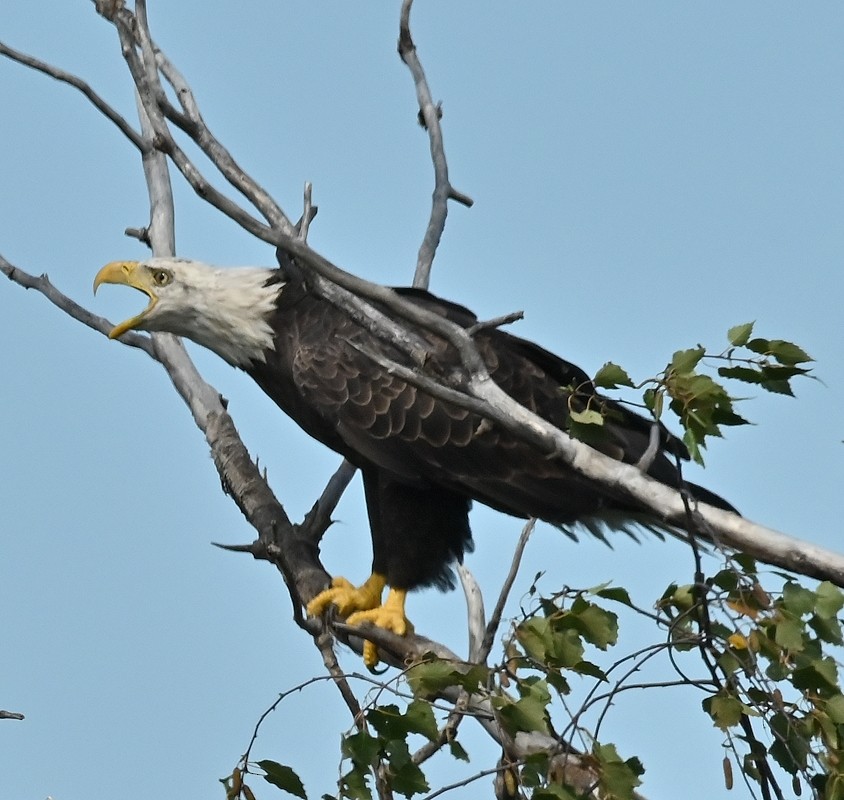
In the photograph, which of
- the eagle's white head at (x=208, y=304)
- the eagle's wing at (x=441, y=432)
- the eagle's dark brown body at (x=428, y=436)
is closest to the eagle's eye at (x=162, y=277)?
the eagle's white head at (x=208, y=304)

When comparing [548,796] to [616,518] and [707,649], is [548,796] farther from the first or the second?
[616,518]

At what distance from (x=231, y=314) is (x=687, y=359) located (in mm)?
2787

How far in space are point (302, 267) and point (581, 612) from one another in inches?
44.6

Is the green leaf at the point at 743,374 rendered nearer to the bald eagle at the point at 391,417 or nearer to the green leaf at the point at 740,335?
the green leaf at the point at 740,335

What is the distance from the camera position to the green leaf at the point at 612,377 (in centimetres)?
293

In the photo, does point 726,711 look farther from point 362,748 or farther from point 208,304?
point 208,304

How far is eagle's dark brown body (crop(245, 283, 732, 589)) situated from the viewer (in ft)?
Result: 16.3

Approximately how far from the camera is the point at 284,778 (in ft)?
10.1

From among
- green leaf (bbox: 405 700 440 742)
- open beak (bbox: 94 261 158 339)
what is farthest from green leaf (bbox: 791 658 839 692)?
open beak (bbox: 94 261 158 339)

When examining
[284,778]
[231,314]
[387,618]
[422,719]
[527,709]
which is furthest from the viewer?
[231,314]

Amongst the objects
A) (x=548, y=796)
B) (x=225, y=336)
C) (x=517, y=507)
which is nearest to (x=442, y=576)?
(x=517, y=507)

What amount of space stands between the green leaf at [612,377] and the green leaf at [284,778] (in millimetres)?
1129

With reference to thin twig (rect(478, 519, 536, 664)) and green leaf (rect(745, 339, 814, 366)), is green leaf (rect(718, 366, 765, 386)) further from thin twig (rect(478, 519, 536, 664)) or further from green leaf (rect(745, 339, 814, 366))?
thin twig (rect(478, 519, 536, 664))

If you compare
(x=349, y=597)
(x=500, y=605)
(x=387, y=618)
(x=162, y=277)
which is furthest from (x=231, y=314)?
(x=500, y=605)
